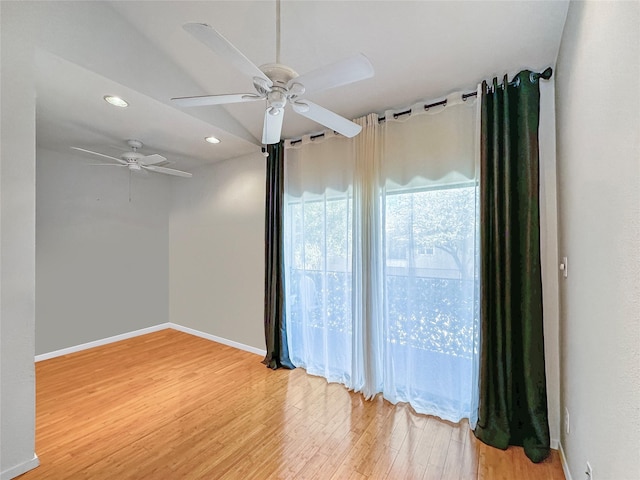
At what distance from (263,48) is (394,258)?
200cm

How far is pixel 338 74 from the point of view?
1.26m

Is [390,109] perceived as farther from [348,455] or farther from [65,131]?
[65,131]

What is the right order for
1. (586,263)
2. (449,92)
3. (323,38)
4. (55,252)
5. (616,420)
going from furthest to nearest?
1. (55,252)
2. (449,92)
3. (323,38)
4. (586,263)
5. (616,420)

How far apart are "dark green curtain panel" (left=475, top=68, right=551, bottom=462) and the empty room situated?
2cm

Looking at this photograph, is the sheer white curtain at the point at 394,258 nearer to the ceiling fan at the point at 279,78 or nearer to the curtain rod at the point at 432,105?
the curtain rod at the point at 432,105

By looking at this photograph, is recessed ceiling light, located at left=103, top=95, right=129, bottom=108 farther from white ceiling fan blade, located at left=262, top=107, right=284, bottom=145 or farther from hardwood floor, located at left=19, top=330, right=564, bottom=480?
hardwood floor, located at left=19, top=330, right=564, bottom=480

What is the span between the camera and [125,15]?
2.09 m

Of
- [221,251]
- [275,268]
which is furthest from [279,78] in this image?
[221,251]

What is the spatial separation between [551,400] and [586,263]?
1186 millimetres

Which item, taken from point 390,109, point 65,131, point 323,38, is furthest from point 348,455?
point 65,131

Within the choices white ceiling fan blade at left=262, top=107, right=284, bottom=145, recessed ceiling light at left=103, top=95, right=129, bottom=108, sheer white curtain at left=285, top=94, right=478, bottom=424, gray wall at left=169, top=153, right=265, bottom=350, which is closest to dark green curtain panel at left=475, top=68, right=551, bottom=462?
sheer white curtain at left=285, top=94, right=478, bottom=424

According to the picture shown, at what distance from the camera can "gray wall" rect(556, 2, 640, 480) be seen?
82cm

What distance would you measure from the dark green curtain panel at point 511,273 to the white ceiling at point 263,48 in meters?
0.29

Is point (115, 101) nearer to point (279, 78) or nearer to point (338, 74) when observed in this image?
point (279, 78)
